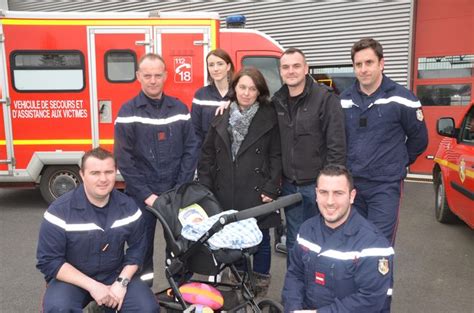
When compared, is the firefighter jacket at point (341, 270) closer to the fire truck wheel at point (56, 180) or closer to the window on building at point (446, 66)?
the fire truck wheel at point (56, 180)

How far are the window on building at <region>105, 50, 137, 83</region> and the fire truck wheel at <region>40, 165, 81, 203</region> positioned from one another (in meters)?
1.53

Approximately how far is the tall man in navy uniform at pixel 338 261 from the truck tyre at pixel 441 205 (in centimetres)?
384

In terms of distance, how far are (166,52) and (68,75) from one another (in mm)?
1486

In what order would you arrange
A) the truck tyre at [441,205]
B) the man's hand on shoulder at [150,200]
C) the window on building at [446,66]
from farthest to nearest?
the window on building at [446,66], the truck tyre at [441,205], the man's hand on shoulder at [150,200]

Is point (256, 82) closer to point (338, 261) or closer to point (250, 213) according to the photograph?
point (250, 213)

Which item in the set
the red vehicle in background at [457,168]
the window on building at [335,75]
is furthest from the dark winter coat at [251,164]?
the window on building at [335,75]

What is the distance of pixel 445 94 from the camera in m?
9.29

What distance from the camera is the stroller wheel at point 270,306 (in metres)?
2.69

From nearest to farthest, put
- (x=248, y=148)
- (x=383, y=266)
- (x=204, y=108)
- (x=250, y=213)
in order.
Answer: (x=383, y=266) < (x=250, y=213) < (x=248, y=148) < (x=204, y=108)

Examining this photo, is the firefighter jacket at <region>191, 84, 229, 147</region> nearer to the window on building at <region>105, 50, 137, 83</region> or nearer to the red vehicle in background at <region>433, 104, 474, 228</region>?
the red vehicle in background at <region>433, 104, 474, 228</region>

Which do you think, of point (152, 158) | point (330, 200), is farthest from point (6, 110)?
point (330, 200)

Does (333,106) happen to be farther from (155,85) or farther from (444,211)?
(444,211)

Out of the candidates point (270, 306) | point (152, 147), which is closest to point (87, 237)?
Answer: point (152, 147)

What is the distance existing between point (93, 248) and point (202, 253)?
67cm
